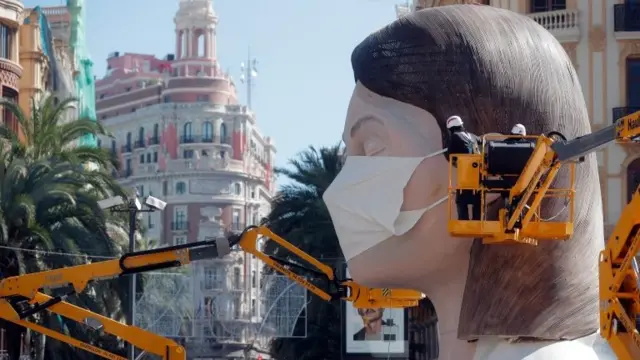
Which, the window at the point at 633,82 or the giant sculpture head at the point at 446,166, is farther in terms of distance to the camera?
the window at the point at 633,82

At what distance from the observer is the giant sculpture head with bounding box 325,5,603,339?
8305 millimetres

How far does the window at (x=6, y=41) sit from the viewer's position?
40.4 metres

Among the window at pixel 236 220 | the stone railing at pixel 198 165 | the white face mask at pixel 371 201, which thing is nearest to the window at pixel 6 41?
the white face mask at pixel 371 201

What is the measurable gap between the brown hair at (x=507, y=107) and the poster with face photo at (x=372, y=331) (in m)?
20.7

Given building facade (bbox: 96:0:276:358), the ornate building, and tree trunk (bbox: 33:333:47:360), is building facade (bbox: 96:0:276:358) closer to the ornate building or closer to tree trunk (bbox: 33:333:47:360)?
the ornate building

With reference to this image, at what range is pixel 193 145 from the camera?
9550cm

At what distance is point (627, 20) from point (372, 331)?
27.7 feet

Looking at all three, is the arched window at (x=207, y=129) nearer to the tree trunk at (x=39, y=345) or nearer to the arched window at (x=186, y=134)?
the arched window at (x=186, y=134)

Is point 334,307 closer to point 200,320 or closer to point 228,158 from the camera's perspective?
point 200,320

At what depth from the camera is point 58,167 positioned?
1068 inches

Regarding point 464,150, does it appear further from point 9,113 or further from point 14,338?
point 9,113

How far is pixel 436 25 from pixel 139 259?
8.41 metres

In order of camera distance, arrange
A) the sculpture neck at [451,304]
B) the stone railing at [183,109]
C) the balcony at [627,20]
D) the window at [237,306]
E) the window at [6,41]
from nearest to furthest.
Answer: the sculpture neck at [451,304] → the balcony at [627,20] → the window at [6,41] → the window at [237,306] → the stone railing at [183,109]

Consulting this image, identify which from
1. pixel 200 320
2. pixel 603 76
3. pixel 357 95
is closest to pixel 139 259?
pixel 357 95
